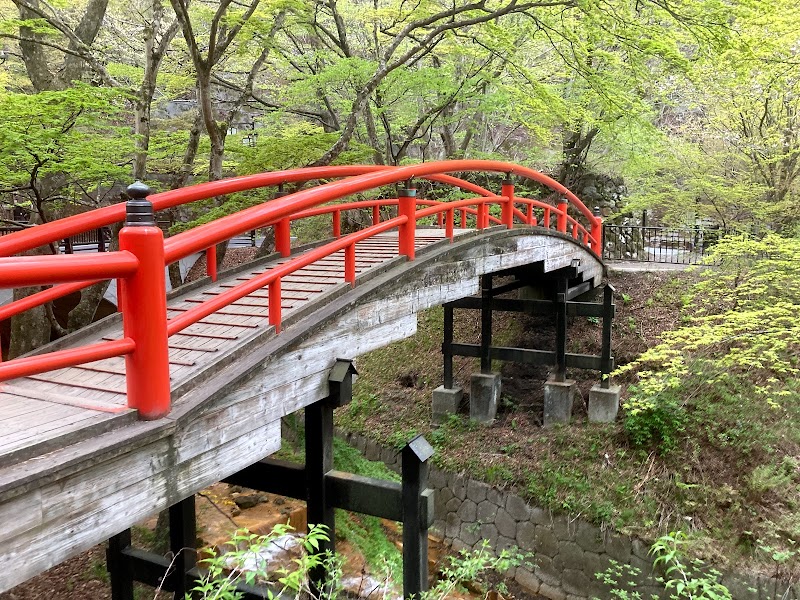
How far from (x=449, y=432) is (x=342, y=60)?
640 centimetres

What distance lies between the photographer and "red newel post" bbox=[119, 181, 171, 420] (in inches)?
93.1

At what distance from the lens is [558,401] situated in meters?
9.57

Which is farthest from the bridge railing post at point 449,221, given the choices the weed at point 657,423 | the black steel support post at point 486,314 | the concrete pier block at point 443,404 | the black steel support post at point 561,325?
the concrete pier block at point 443,404

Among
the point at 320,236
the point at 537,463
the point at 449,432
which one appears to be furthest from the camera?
the point at 320,236

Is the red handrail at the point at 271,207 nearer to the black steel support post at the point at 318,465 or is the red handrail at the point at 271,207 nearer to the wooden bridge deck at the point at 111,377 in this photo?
the wooden bridge deck at the point at 111,377

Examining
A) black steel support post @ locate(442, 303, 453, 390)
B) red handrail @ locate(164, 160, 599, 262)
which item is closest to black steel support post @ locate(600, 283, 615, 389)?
black steel support post @ locate(442, 303, 453, 390)

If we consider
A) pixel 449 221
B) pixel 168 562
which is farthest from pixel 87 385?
pixel 449 221

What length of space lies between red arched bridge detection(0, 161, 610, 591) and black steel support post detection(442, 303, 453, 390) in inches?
190

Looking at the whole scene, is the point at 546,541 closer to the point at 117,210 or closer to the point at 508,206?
the point at 508,206

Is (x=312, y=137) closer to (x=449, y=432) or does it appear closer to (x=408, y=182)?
(x=408, y=182)

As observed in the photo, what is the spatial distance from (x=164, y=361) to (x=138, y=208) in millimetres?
662

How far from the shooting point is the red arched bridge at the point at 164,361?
2170 mm

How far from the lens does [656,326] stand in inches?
427

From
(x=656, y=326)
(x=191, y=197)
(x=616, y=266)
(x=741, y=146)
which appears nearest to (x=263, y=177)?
(x=191, y=197)
